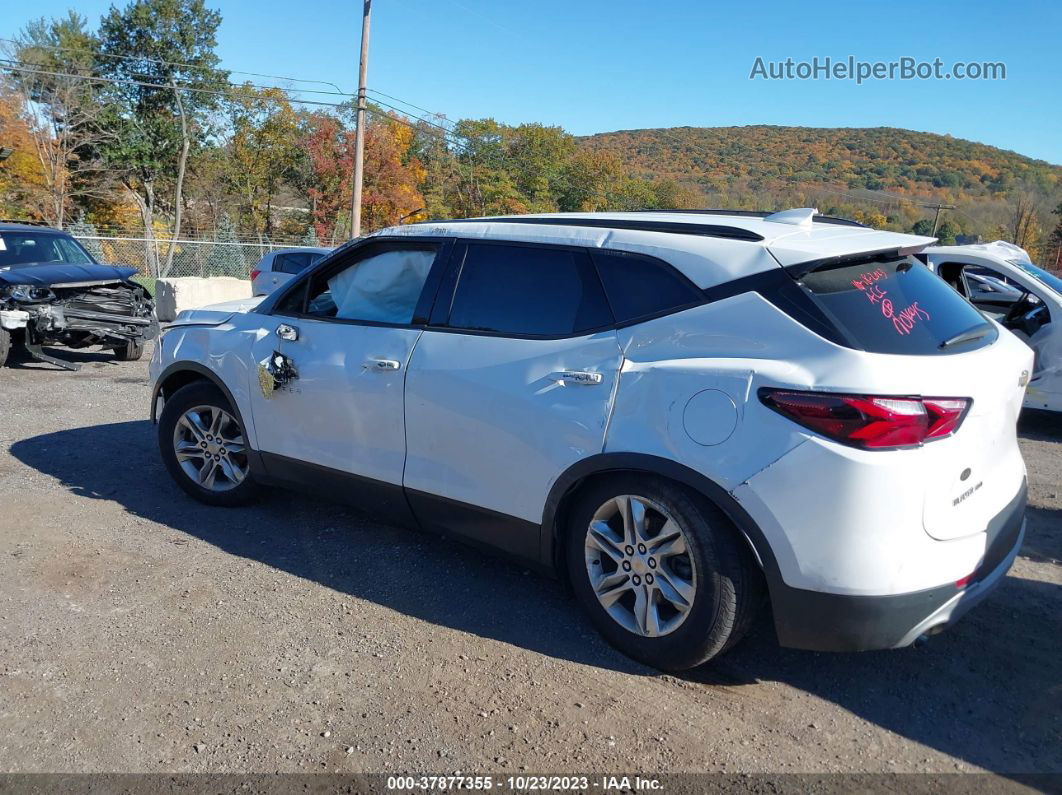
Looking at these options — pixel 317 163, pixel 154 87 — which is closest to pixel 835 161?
pixel 317 163

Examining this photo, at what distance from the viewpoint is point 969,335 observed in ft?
11.0

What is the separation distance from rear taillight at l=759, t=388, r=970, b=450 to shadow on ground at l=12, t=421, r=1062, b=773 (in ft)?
3.61

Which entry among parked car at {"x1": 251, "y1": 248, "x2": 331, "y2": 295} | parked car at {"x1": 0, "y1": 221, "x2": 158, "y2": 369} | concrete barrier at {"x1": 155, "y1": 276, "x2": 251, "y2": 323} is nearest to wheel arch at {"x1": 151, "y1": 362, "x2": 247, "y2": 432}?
parked car at {"x1": 0, "y1": 221, "x2": 158, "y2": 369}

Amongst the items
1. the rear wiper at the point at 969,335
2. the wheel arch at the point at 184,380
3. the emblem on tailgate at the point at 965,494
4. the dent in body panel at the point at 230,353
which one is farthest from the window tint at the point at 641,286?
the wheel arch at the point at 184,380

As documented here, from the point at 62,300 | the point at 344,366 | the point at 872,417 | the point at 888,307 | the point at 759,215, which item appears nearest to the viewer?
the point at 872,417

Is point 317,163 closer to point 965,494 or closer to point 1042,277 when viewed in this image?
point 1042,277

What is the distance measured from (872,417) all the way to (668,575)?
98cm

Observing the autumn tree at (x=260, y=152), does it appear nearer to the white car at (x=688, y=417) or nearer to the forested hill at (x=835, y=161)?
the forested hill at (x=835, y=161)

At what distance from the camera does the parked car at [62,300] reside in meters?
9.65

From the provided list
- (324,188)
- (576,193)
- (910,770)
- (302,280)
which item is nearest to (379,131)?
(324,188)

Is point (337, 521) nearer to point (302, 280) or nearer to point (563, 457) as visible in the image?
point (302, 280)

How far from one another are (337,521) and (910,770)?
11.0ft

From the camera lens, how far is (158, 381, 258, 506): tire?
16.6ft

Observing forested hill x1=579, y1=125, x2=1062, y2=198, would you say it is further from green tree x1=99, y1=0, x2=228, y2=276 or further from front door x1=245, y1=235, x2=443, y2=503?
front door x1=245, y1=235, x2=443, y2=503
